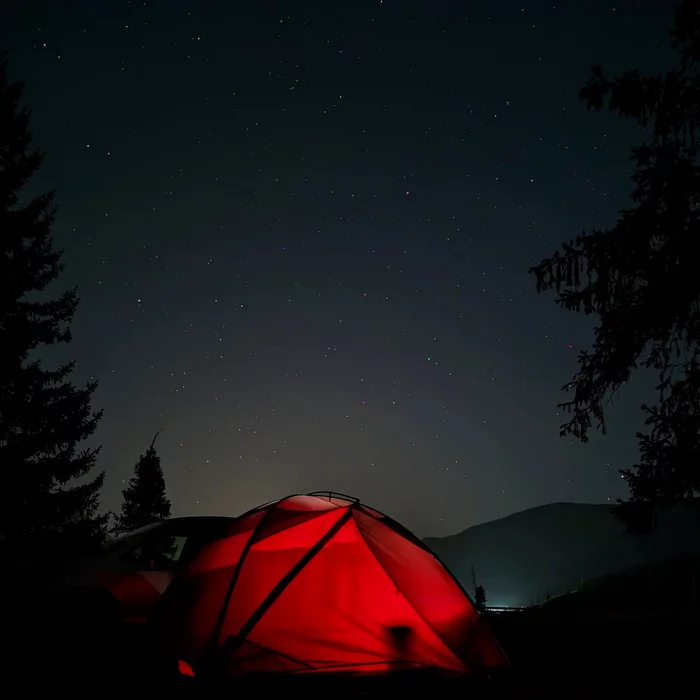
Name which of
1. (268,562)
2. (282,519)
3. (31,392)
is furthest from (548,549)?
(268,562)

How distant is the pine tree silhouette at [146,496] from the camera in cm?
3609

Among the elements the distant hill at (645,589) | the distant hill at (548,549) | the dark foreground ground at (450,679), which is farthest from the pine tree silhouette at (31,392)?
the distant hill at (548,549)

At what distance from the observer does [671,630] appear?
10.2m

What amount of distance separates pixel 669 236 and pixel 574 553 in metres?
56.3

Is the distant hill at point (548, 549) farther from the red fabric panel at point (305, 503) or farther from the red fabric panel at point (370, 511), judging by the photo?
the red fabric panel at point (305, 503)

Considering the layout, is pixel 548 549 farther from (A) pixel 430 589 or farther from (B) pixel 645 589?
(A) pixel 430 589

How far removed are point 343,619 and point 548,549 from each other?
6511 centimetres

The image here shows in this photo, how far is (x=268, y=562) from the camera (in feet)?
18.7

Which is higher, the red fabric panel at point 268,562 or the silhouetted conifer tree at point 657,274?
the silhouetted conifer tree at point 657,274

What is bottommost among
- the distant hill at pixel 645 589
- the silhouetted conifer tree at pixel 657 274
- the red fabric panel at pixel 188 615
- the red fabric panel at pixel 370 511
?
the distant hill at pixel 645 589

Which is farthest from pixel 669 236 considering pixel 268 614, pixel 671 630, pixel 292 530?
pixel 268 614

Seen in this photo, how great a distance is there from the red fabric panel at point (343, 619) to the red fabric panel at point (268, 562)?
18mm

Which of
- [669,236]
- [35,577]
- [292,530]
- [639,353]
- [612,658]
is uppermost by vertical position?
[669,236]

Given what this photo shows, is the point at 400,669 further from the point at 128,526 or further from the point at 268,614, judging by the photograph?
the point at 128,526
